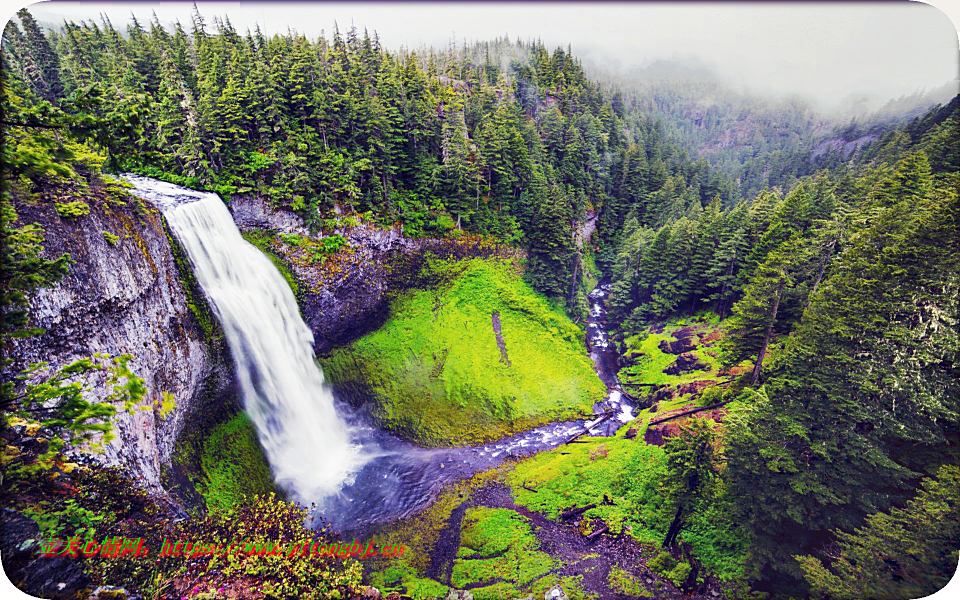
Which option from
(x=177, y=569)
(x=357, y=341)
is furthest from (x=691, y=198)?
(x=177, y=569)

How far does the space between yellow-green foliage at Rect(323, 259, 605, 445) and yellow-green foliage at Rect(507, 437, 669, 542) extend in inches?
175

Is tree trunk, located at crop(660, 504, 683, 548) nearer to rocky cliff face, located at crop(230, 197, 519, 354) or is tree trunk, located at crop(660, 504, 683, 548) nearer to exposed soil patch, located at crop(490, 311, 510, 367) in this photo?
exposed soil patch, located at crop(490, 311, 510, 367)

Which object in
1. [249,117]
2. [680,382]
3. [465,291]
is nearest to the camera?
[249,117]

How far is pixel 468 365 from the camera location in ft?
95.5

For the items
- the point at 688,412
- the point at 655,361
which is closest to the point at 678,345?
the point at 655,361

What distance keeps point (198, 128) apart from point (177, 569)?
24574 millimetres

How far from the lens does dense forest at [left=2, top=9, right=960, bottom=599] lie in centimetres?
992

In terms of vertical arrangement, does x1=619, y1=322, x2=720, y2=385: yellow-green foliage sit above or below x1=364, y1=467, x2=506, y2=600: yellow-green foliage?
below

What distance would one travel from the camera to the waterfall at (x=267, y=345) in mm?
19016

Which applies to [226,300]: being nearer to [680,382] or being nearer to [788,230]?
[680,382]

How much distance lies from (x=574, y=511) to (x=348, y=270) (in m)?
21.4

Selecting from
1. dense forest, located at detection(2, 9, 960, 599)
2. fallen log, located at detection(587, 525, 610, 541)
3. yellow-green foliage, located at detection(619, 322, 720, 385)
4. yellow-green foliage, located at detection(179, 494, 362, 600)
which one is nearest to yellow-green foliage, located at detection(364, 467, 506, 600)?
dense forest, located at detection(2, 9, 960, 599)

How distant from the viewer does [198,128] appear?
2342cm

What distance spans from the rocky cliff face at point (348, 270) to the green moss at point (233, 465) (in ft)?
25.5
